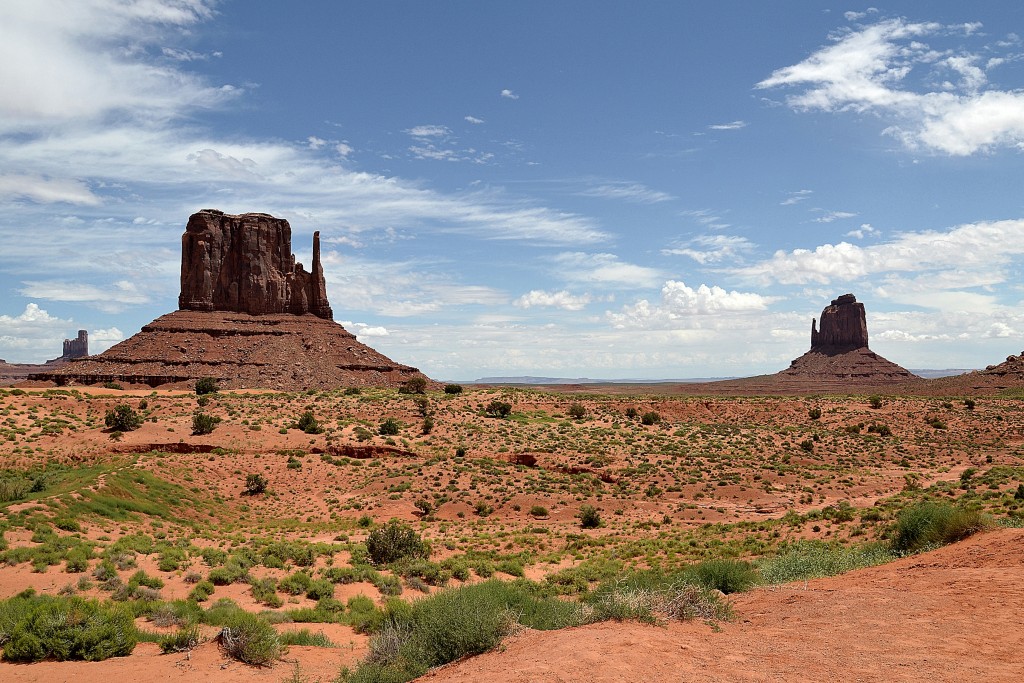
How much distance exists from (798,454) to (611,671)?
41.0 m

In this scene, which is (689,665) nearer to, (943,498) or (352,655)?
(352,655)

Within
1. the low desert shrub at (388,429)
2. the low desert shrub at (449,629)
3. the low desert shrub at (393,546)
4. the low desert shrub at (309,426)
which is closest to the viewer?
the low desert shrub at (449,629)

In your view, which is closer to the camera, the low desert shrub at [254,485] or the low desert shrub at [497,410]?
the low desert shrub at [254,485]

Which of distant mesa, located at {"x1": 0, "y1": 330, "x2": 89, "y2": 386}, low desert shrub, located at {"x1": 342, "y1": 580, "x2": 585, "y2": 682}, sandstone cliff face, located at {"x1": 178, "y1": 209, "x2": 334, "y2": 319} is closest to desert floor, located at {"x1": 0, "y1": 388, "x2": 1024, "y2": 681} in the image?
low desert shrub, located at {"x1": 342, "y1": 580, "x2": 585, "y2": 682}

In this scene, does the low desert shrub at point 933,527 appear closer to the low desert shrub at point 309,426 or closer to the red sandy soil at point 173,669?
the red sandy soil at point 173,669

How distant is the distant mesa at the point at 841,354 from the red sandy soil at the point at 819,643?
16447 centimetres

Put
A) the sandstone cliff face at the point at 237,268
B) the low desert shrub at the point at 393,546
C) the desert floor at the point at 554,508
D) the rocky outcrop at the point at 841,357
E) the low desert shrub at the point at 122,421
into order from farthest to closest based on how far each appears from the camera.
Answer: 1. the rocky outcrop at the point at 841,357
2. the sandstone cliff face at the point at 237,268
3. the low desert shrub at the point at 122,421
4. the low desert shrub at the point at 393,546
5. the desert floor at the point at 554,508

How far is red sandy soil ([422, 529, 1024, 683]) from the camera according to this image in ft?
24.1

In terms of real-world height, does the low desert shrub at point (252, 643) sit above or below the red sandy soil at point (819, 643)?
below

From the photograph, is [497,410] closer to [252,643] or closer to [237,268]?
[252,643]

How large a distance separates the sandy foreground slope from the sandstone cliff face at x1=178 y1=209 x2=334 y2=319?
299ft

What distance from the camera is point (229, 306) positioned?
311 ft

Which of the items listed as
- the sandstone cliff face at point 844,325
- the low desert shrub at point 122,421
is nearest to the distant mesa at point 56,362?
the low desert shrub at point 122,421

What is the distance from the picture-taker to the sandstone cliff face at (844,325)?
583 feet
